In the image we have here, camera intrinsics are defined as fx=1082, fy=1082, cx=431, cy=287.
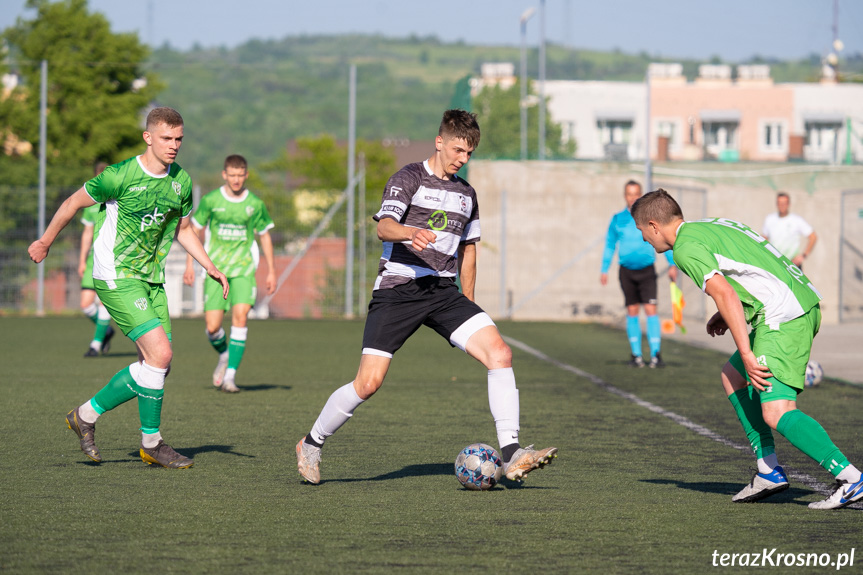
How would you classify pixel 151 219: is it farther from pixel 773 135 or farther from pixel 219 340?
pixel 773 135

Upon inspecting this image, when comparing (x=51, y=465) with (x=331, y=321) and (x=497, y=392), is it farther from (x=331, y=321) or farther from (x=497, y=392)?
(x=331, y=321)

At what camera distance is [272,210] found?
2264 centimetres

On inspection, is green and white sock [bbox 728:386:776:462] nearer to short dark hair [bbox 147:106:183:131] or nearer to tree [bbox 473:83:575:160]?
short dark hair [bbox 147:106:183:131]

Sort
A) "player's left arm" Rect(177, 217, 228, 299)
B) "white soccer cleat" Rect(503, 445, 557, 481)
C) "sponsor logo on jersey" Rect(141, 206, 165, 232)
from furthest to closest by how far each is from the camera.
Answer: "player's left arm" Rect(177, 217, 228, 299), "sponsor logo on jersey" Rect(141, 206, 165, 232), "white soccer cleat" Rect(503, 445, 557, 481)

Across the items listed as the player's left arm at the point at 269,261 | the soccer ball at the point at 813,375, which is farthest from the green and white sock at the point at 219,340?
the soccer ball at the point at 813,375

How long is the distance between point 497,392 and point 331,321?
16357 millimetres

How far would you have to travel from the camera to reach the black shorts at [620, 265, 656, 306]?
42.2 feet

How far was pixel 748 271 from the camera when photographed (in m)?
5.19

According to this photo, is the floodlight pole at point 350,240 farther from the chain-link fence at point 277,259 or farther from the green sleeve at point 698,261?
the green sleeve at point 698,261

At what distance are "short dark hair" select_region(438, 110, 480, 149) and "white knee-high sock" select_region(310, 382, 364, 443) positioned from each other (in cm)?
146

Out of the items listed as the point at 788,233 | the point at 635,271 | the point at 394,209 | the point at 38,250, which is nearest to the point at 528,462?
the point at 394,209

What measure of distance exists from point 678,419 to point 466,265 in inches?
131

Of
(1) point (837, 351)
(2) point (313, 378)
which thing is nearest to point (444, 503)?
(2) point (313, 378)

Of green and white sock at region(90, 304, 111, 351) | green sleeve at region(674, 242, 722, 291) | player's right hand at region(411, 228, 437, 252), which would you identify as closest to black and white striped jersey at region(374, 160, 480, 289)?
player's right hand at region(411, 228, 437, 252)
